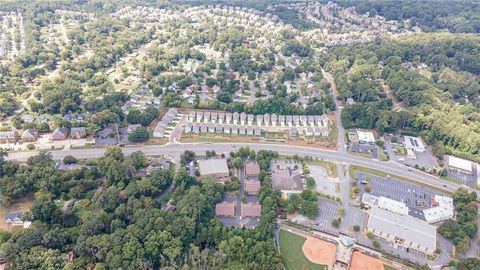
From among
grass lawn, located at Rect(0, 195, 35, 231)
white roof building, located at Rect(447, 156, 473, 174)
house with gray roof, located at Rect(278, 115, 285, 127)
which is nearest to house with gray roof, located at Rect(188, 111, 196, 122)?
house with gray roof, located at Rect(278, 115, 285, 127)

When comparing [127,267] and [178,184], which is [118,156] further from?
[127,267]

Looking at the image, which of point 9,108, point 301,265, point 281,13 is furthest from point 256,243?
point 281,13

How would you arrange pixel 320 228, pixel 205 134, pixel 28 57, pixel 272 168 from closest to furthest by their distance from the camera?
pixel 320 228 → pixel 272 168 → pixel 205 134 → pixel 28 57

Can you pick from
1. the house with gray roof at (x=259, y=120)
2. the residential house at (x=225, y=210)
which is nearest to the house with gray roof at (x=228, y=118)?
the house with gray roof at (x=259, y=120)

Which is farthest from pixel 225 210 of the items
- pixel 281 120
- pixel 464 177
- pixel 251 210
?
pixel 464 177

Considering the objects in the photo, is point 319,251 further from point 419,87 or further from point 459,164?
point 419,87

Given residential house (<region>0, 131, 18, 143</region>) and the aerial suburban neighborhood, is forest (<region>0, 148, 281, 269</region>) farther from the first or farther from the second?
residential house (<region>0, 131, 18, 143</region>)

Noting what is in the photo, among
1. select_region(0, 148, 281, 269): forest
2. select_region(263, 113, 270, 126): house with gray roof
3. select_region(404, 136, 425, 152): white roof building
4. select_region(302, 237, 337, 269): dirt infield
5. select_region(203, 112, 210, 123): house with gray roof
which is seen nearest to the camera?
select_region(0, 148, 281, 269): forest
